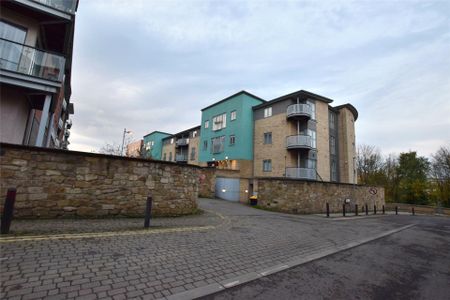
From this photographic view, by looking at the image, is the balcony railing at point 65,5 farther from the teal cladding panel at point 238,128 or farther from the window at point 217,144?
the window at point 217,144

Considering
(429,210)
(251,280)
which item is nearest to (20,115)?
(251,280)

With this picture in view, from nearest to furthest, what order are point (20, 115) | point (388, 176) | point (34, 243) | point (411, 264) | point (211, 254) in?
point (34, 243) < point (211, 254) < point (411, 264) < point (20, 115) < point (388, 176)

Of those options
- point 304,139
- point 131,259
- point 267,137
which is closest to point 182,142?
point 267,137

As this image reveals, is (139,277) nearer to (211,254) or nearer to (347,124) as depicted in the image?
(211,254)

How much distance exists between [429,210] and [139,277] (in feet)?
152

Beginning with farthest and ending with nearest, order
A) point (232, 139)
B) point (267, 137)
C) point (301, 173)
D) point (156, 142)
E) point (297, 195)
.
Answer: point (156, 142), point (232, 139), point (267, 137), point (301, 173), point (297, 195)

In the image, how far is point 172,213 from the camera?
9.13 meters

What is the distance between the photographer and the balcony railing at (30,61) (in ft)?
29.5

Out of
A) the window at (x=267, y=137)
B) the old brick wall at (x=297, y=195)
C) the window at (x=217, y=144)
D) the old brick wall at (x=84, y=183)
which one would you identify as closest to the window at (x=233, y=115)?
the window at (x=217, y=144)

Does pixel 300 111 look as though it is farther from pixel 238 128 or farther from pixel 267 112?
pixel 238 128

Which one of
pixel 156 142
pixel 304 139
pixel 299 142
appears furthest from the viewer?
pixel 156 142

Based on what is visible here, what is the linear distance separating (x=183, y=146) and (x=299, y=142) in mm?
28192

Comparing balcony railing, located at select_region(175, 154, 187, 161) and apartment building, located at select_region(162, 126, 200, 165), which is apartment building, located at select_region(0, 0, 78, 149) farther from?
balcony railing, located at select_region(175, 154, 187, 161)

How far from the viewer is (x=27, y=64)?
9.41m
